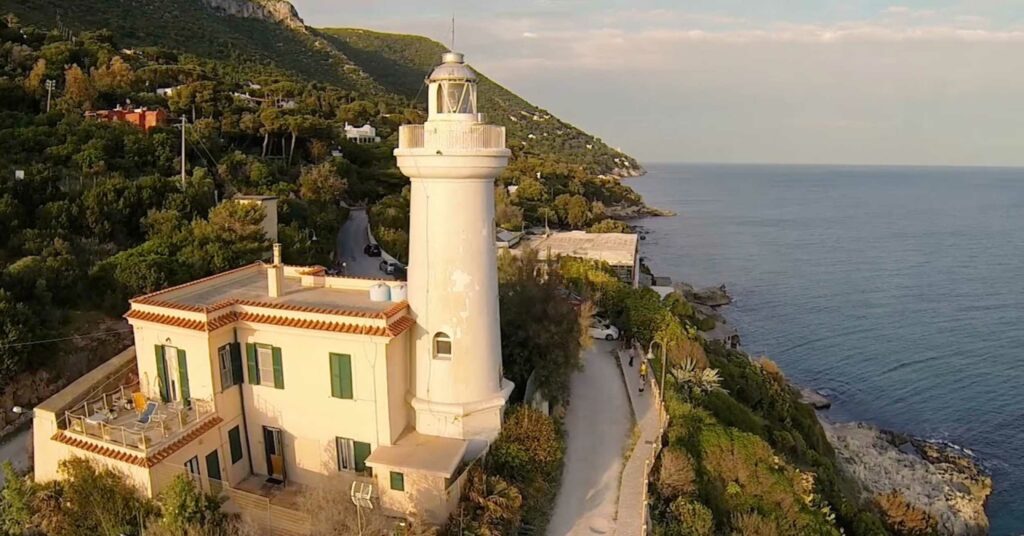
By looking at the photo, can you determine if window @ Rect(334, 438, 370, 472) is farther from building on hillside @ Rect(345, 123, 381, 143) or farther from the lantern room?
building on hillside @ Rect(345, 123, 381, 143)

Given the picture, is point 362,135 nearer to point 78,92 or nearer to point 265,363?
point 78,92

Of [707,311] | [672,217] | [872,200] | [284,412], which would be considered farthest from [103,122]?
[872,200]

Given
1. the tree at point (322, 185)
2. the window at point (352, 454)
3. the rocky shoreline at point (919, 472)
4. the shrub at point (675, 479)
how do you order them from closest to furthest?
the window at point (352, 454)
the shrub at point (675, 479)
the rocky shoreline at point (919, 472)
the tree at point (322, 185)

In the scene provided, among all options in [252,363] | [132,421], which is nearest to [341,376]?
[252,363]

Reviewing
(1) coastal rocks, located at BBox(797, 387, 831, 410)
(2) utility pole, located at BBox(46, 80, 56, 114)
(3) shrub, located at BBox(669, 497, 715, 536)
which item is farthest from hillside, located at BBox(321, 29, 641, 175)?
(3) shrub, located at BBox(669, 497, 715, 536)

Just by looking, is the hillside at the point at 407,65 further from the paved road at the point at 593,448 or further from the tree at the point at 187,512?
the tree at the point at 187,512

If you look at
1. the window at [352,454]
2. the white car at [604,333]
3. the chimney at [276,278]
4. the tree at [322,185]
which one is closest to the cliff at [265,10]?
the tree at [322,185]
